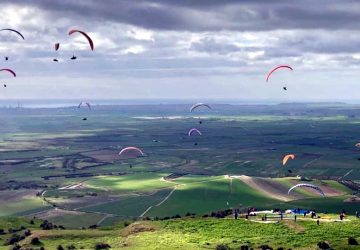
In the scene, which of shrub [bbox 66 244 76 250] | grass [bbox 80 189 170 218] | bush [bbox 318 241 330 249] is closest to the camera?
bush [bbox 318 241 330 249]

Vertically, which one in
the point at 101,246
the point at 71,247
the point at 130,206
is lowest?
the point at 71,247

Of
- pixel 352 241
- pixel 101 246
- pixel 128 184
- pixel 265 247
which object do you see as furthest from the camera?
pixel 128 184

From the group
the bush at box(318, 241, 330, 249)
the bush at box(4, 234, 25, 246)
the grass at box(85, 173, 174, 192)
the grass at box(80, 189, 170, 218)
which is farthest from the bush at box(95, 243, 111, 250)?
the grass at box(85, 173, 174, 192)

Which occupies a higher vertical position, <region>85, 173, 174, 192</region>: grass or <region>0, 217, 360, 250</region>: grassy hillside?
<region>85, 173, 174, 192</region>: grass

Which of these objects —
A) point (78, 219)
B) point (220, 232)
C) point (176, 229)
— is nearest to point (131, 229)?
point (176, 229)

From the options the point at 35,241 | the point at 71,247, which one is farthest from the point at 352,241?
the point at 35,241

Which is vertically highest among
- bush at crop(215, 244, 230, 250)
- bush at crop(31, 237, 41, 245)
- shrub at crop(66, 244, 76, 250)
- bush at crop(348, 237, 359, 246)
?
bush at crop(348, 237, 359, 246)

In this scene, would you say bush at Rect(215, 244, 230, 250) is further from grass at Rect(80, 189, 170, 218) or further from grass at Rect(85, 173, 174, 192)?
grass at Rect(85, 173, 174, 192)

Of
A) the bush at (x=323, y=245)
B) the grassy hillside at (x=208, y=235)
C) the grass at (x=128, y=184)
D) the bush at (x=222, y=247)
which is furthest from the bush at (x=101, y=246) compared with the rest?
the grass at (x=128, y=184)

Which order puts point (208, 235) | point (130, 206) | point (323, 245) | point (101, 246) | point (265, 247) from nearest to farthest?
point (323, 245) → point (265, 247) → point (101, 246) → point (208, 235) → point (130, 206)

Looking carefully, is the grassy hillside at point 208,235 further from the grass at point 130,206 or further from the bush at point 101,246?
the grass at point 130,206

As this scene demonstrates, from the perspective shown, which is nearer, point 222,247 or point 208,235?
point 222,247

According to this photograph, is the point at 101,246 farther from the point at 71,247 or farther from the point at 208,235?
the point at 208,235

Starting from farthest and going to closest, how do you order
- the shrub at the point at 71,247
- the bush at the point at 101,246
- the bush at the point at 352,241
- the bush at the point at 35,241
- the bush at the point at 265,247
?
1. the bush at the point at 35,241
2. the shrub at the point at 71,247
3. the bush at the point at 101,246
4. the bush at the point at 265,247
5. the bush at the point at 352,241
